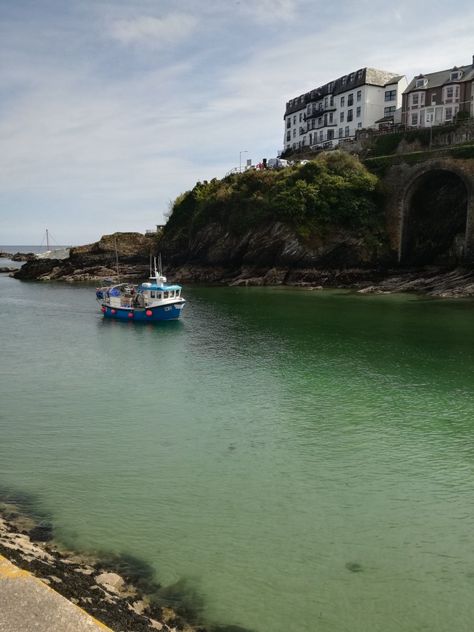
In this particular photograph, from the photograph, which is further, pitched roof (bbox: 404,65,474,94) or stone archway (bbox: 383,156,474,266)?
pitched roof (bbox: 404,65,474,94)

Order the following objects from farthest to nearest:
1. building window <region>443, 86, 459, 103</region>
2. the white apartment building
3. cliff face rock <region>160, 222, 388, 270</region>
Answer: the white apartment building → building window <region>443, 86, 459, 103</region> → cliff face rock <region>160, 222, 388, 270</region>

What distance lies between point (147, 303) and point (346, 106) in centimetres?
5862

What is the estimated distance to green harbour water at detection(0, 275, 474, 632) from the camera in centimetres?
1079

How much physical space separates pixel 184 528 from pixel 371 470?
637 cm

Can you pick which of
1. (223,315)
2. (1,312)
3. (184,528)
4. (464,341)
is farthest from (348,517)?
(1,312)

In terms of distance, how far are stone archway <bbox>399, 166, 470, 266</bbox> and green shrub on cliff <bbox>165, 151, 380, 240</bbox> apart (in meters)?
4.87

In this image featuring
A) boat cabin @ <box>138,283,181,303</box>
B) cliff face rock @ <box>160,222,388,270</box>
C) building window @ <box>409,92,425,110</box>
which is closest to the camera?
boat cabin @ <box>138,283,181,303</box>

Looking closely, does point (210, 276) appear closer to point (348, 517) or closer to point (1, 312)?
point (1, 312)

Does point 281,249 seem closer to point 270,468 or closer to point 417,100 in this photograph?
point 417,100

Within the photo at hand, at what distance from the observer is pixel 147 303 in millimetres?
46250

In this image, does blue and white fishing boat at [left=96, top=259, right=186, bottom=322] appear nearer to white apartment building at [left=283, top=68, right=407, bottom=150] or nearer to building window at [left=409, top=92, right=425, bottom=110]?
building window at [left=409, top=92, right=425, bottom=110]

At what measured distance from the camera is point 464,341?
114 ft

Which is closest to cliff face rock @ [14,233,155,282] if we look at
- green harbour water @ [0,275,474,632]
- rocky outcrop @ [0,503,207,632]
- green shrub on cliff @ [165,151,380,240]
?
green shrub on cliff @ [165,151,380,240]

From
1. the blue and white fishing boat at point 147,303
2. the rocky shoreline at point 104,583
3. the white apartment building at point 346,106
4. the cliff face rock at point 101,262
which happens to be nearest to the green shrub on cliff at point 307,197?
the white apartment building at point 346,106
